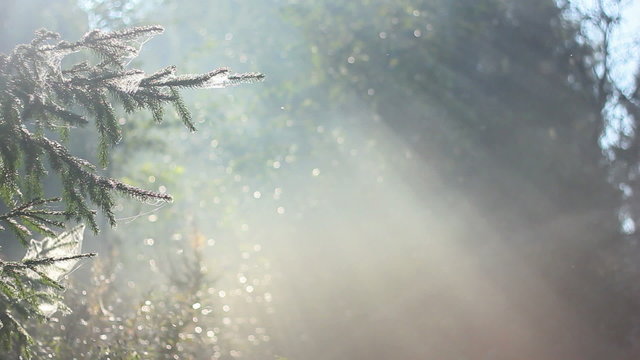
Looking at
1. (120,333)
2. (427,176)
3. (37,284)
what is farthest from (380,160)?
(37,284)

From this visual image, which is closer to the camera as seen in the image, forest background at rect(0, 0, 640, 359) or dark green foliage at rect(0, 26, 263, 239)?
dark green foliage at rect(0, 26, 263, 239)

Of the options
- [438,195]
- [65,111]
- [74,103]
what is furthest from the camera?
[438,195]

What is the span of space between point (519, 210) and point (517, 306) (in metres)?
2.72

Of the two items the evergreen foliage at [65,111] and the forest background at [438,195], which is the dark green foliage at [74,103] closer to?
the evergreen foliage at [65,111]

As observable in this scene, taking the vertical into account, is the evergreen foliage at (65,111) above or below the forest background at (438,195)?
below

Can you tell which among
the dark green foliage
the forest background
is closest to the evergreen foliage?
the dark green foliage

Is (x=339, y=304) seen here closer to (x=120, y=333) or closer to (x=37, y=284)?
(x=120, y=333)

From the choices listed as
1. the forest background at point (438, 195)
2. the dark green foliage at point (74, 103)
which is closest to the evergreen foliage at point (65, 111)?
the dark green foliage at point (74, 103)

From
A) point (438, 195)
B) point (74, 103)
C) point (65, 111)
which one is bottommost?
point (65, 111)

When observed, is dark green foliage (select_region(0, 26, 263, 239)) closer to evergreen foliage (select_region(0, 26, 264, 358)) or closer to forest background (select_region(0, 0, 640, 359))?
evergreen foliage (select_region(0, 26, 264, 358))

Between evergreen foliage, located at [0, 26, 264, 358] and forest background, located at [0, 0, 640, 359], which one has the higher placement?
forest background, located at [0, 0, 640, 359]

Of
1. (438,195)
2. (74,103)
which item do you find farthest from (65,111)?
(438,195)

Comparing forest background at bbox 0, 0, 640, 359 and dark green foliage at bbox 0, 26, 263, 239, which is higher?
forest background at bbox 0, 0, 640, 359

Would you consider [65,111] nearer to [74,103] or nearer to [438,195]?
[74,103]
